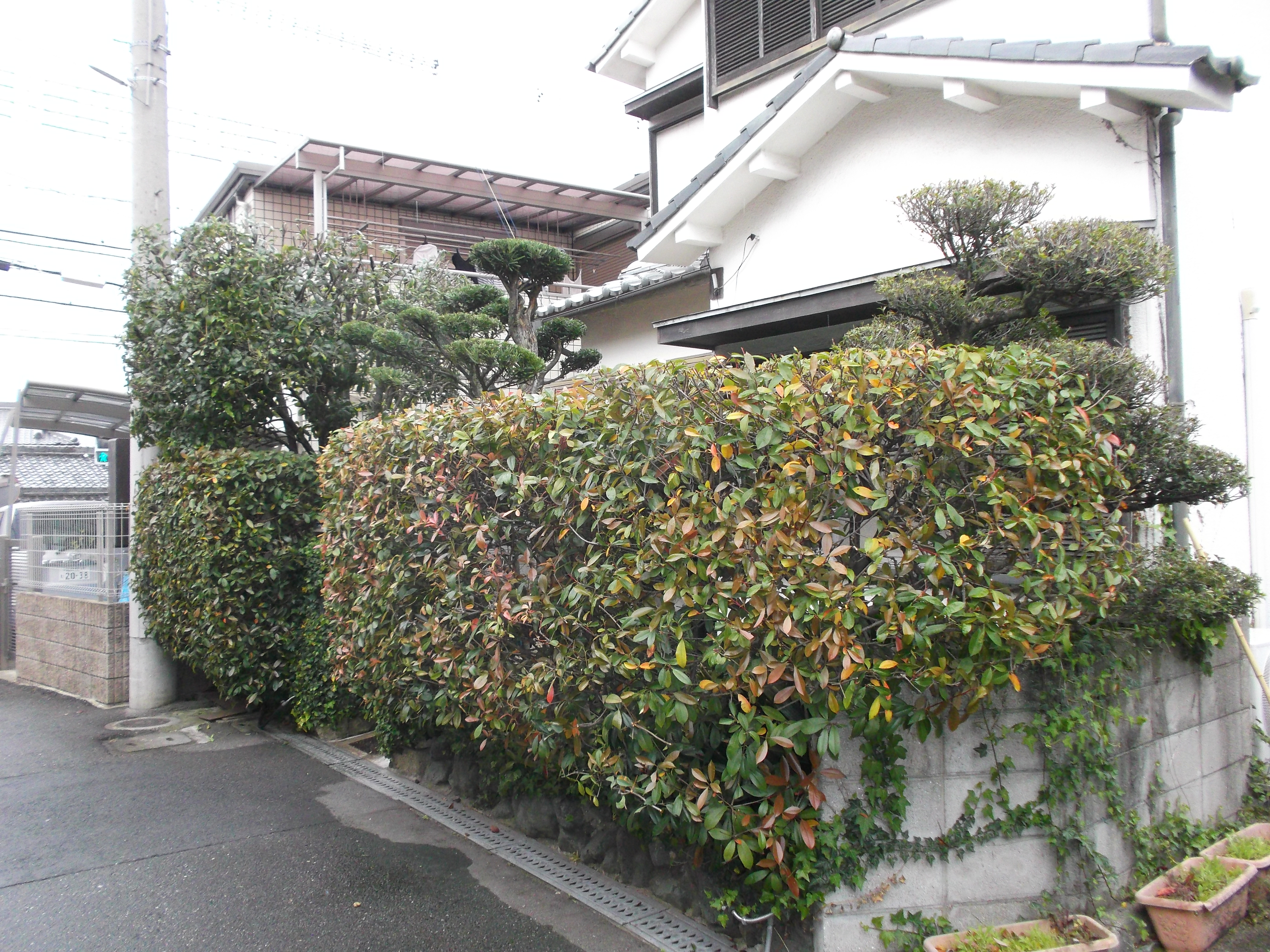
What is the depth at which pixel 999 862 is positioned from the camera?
3783 millimetres

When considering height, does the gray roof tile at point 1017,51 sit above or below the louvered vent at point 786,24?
below

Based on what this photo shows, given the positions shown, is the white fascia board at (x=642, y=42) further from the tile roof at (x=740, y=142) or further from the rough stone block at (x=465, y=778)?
the rough stone block at (x=465, y=778)

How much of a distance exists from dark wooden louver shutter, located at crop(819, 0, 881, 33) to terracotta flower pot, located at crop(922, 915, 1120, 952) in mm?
7318

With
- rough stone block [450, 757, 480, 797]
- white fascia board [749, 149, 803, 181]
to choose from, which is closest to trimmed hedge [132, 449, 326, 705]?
rough stone block [450, 757, 480, 797]

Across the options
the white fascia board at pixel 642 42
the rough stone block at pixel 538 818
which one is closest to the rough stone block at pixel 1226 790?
the rough stone block at pixel 538 818

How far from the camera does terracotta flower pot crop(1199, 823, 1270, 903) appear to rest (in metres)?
4.28

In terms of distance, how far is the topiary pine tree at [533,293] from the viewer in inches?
292

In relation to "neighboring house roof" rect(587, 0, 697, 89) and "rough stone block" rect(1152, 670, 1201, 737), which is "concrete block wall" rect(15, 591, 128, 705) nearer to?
"neighboring house roof" rect(587, 0, 697, 89)

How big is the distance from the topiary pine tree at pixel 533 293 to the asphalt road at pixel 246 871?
3.89 metres

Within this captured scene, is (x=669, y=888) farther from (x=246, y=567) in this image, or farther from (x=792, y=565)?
(x=246, y=567)

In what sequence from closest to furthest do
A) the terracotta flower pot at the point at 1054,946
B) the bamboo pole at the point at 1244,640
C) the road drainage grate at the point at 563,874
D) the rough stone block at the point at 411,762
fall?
the terracotta flower pot at the point at 1054,946 → the road drainage grate at the point at 563,874 → the bamboo pole at the point at 1244,640 → the rough stone block at the point at 411,762

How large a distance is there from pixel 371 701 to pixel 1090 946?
15.5 ft

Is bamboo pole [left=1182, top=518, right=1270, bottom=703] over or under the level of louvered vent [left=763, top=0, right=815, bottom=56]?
under

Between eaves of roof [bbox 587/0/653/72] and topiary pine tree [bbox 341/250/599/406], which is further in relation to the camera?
eaves of roof [bbox 587/0/653/72]
